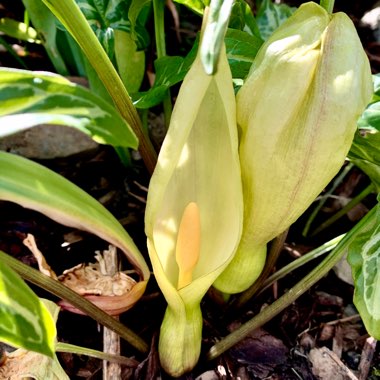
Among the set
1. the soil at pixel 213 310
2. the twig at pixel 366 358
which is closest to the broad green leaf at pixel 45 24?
the soil at pixel 213 310

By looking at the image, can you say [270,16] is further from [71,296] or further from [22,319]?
[22,319]

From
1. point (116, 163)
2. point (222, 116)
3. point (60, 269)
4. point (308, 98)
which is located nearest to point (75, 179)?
point (116, 163)

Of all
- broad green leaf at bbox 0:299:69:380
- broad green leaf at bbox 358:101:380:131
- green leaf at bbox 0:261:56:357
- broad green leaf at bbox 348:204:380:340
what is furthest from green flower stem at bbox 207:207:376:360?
green leaf at bbox 0:261:56:357

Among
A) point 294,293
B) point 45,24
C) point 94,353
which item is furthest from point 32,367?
point 45,24

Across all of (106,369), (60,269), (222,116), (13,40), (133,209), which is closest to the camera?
(222,116)

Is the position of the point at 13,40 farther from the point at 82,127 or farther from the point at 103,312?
the point at 82,127

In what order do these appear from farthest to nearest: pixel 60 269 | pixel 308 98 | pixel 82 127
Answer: pixel 60 269
pixel 308 98
pixel 82 127

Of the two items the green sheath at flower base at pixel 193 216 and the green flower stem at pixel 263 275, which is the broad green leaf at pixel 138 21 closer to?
the green sheath at flower base at pixel 193 216
